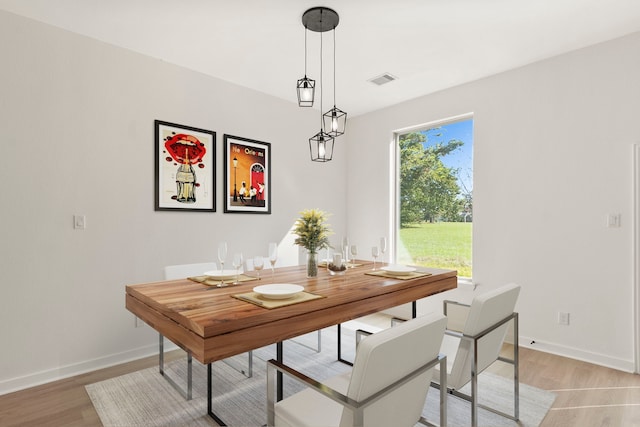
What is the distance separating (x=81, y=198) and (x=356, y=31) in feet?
8.29

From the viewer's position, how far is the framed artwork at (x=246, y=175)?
359cm

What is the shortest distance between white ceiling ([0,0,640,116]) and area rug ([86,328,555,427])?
8.69 ft

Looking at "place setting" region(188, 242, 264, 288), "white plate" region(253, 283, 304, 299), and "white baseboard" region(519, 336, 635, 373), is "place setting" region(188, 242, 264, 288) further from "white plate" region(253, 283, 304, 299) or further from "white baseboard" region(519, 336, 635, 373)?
"white baseboard" region(519, 336, 635, 373)

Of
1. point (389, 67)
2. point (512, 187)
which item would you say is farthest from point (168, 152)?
point (512, 187)

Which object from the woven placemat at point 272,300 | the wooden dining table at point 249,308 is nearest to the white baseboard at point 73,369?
the wooden dining table at point 249,308

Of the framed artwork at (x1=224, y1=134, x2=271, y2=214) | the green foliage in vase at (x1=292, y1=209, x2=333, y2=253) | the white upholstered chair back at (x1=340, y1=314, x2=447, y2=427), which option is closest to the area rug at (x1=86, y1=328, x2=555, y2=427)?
the white upholstered chair back at (x1=340, y1=314, x2=447, y2=427)

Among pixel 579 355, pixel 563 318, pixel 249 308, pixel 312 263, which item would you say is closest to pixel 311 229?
pixel 312 263

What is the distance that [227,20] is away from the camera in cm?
254

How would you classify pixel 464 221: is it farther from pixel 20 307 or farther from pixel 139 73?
pixel 20 307

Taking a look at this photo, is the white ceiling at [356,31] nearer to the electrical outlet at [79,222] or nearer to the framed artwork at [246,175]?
the framed artwork at [246,175]

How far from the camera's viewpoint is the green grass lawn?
12.6 ft

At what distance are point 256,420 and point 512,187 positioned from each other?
3.02 meters

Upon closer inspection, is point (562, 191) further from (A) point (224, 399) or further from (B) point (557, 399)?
(A) point (224, 399)

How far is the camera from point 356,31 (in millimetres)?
2689
